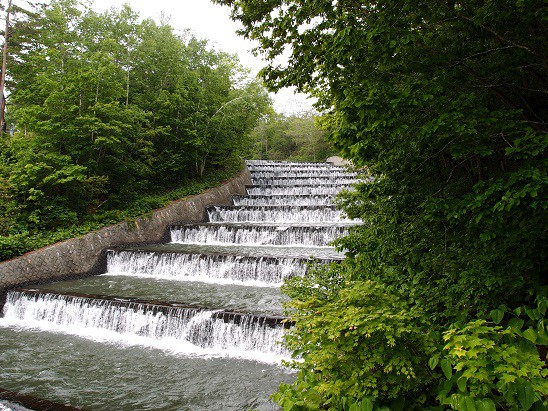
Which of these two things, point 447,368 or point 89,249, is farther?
point 89,249

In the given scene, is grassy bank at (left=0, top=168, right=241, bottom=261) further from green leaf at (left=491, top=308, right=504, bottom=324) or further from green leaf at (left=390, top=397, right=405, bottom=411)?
green leaf at (left=491, top=308, right=504, bottom=324)

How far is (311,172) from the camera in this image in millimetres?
26734

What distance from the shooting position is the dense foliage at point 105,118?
1249 cm

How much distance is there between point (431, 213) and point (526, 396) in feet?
6.33

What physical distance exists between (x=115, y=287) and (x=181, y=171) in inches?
426

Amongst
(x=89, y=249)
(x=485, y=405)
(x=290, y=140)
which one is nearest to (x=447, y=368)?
→ (x=485, y=405)

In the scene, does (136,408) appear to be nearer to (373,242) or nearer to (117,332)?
(117,332)

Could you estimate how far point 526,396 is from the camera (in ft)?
7.18

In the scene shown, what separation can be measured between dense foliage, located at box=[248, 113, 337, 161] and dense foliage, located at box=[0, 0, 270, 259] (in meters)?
22.3

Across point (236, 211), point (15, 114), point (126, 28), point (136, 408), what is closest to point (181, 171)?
point (236, 211)

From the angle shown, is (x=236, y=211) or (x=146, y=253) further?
(x=236, y=211)

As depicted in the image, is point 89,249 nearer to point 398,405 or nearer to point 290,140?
point 398,405

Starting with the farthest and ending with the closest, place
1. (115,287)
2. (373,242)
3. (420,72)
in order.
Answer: (115,287) < (373,242) < (420,72)

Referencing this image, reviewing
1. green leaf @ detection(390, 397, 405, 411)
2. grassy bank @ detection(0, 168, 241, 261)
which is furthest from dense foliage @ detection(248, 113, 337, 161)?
green leaf @ detection(390, 397, 405, 411)
